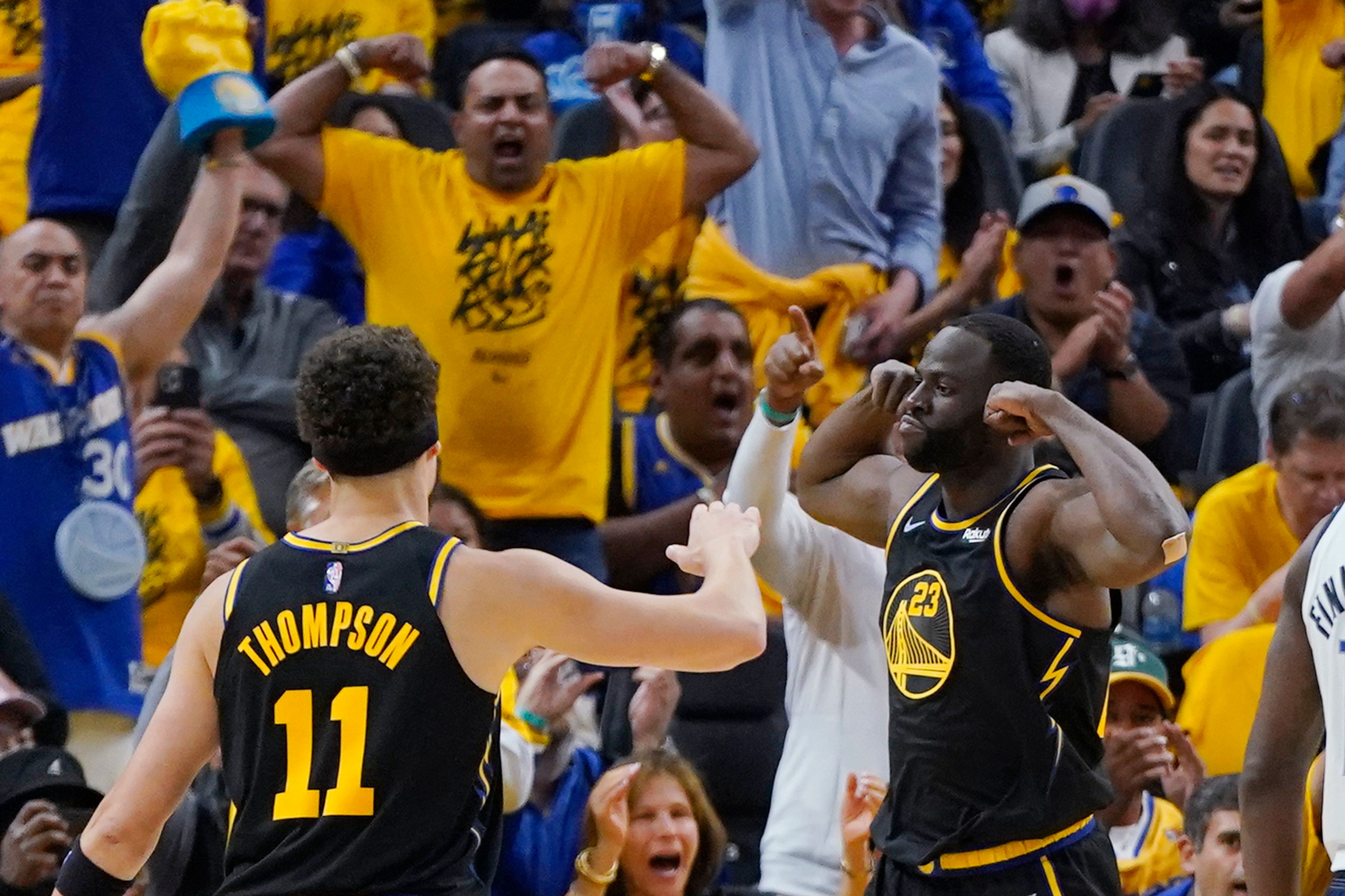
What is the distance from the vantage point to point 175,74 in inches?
247

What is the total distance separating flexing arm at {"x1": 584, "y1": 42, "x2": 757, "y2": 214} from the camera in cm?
727

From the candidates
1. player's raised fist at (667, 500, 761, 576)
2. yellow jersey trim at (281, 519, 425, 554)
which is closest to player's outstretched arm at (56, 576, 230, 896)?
yellow jersey trim at (281, 519, 425, 554)

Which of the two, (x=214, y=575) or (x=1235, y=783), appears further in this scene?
(x=214, y=575)

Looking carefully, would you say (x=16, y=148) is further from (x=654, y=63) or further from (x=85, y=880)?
(x=85, y=880)

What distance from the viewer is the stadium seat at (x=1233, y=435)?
7.98 m

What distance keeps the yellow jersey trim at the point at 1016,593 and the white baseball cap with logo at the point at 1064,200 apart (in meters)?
3.70

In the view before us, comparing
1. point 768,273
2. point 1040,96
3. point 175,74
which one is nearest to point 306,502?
point 175,74

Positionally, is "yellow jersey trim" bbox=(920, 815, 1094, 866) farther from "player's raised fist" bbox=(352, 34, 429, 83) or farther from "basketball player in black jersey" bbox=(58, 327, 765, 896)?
"player's raised fist" bbox=(352, 34, 429, 83)

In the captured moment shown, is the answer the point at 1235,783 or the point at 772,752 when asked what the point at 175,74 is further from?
the point at 1235,783

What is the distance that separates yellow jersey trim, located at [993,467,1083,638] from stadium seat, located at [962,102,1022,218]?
457 cm

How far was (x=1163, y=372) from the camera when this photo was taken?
8.07 meters

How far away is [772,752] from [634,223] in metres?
1.89

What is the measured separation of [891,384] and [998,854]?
3.56 ft

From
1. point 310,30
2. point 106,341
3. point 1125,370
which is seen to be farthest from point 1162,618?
point 310,30
